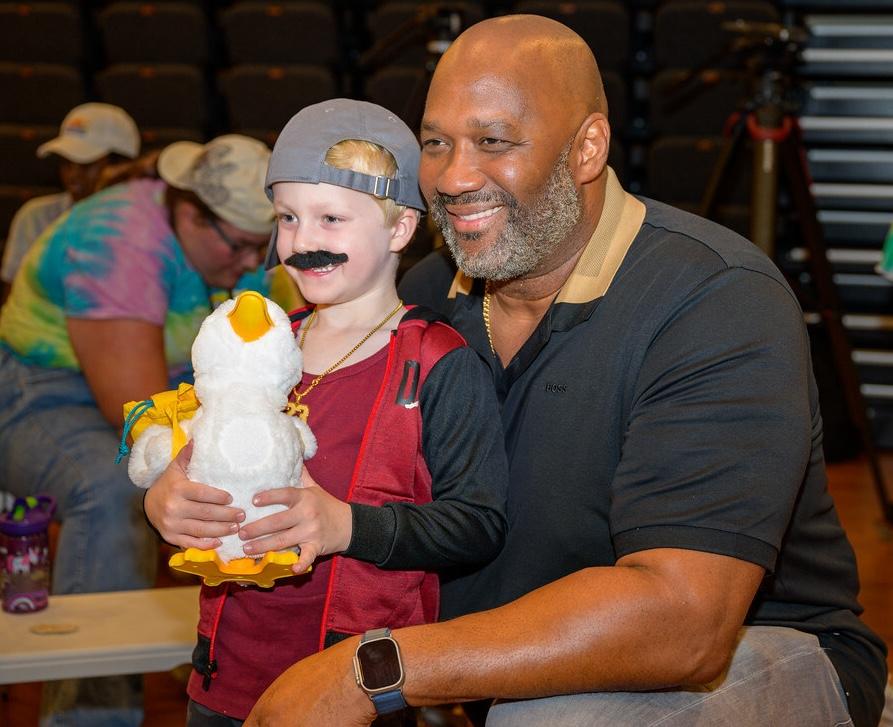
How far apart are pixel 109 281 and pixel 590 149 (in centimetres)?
130

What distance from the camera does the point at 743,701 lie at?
4.78 feet

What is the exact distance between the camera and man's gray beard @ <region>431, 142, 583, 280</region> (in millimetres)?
1586

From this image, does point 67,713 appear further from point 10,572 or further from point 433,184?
point 433,184

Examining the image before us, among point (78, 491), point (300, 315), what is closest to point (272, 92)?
point (78, 491)

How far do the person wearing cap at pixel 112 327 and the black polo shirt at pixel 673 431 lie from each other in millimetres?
1010

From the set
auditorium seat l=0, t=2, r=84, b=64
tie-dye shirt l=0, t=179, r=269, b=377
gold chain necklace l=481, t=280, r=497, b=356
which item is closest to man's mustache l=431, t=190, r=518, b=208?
gold chain necklace l=481, t=280, r=497, b=356

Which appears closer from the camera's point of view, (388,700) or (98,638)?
(388,700)

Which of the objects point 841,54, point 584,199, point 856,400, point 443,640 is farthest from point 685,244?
point 841,54

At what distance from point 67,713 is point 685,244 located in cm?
156

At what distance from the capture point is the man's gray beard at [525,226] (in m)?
1.59

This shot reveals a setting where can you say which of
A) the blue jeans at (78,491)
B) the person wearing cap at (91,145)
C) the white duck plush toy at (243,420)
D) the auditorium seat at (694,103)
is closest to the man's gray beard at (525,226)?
the white duck plush toy at (243,420)

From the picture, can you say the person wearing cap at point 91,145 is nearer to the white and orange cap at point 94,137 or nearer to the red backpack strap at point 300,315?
the white and orange cap at point 94,137

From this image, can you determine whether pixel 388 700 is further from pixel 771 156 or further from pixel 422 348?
Answer: pixel 771 156

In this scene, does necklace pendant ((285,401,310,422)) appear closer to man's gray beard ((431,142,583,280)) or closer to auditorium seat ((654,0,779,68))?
man's gray beard ((431,142,583,280))
